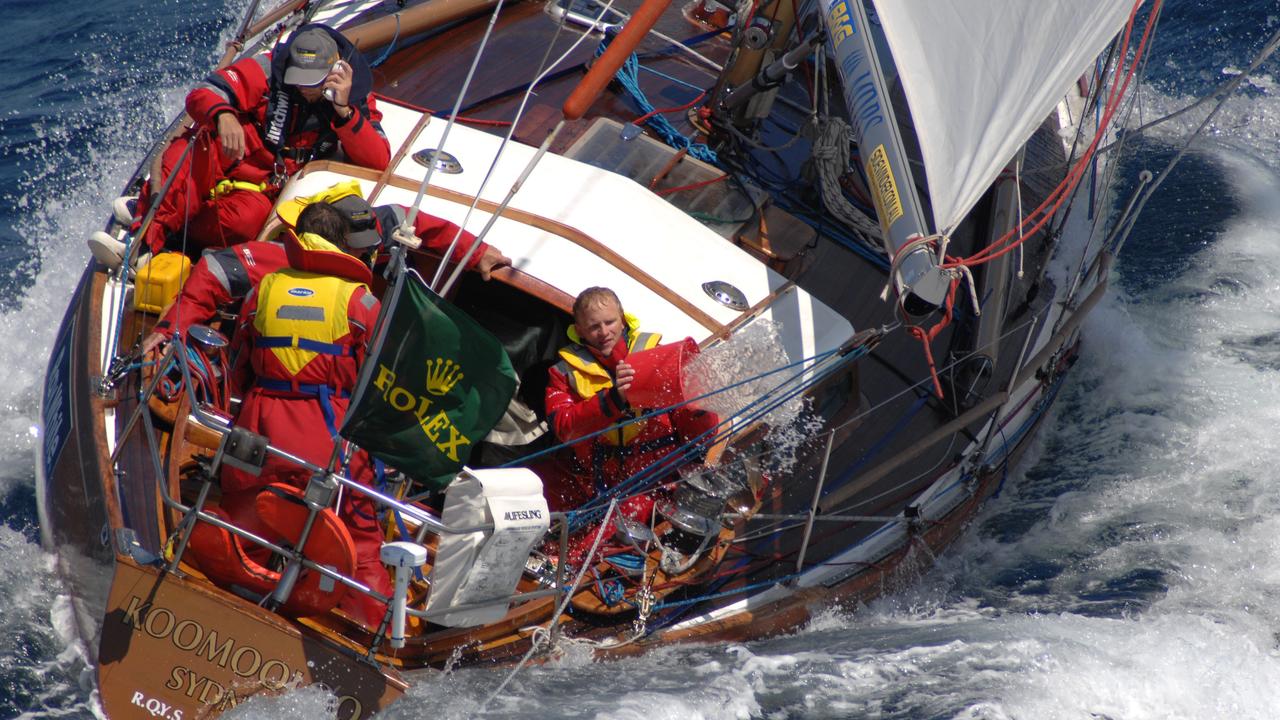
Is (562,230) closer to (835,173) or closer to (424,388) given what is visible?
(835,173)

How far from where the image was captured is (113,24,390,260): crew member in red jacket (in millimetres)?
4652

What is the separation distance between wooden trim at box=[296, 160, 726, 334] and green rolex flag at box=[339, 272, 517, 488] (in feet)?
4.38

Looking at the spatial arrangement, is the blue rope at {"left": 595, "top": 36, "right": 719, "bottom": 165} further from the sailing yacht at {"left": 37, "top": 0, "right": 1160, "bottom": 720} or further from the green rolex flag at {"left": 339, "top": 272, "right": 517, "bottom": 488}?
the green rolex flag at {"left": 339, "top": 272, "right": 517, "bottom": 488}

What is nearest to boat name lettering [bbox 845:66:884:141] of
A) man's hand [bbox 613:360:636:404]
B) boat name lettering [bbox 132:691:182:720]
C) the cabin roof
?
the cabin roof

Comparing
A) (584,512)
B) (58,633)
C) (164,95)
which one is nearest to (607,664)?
(584,512)

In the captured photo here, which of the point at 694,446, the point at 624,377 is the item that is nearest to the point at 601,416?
the point at 624,377

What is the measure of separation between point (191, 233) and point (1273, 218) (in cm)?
638

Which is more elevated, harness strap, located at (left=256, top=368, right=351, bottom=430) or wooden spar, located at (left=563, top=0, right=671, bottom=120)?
wooden spar, located at (left=563, top=0, right=671, bottom=120)

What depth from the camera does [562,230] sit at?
4.60m

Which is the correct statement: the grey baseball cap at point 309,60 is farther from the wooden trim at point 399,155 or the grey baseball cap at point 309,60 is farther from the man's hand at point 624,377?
the man's hand at point 624,377

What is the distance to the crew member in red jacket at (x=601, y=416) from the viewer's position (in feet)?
13.1

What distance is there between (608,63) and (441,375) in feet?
6.31

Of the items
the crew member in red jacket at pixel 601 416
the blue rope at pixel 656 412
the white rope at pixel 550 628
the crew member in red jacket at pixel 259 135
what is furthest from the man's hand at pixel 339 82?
the white rope at pixel 550 628

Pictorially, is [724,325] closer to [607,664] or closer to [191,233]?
[607,664]
